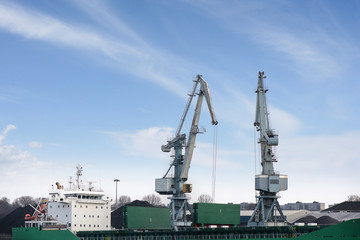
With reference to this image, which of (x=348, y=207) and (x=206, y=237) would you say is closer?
(x=206, y=237)

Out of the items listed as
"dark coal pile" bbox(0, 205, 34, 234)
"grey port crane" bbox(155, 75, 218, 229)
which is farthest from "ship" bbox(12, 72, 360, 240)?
"dark coal pile" bbox(0, 205, 34, 234)

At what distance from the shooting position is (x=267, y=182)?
57.8 metres

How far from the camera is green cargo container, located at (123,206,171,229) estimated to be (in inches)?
1975

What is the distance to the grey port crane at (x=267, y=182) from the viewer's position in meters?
57.7

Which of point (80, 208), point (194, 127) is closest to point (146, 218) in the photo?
point (80, 208)

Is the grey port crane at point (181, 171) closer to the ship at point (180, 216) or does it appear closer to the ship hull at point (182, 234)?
the ship at point (180, 216)

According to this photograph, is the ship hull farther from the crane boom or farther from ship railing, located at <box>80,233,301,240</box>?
the crane boom

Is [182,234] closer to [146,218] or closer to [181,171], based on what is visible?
[146,218]

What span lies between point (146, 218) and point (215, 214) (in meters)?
7.76

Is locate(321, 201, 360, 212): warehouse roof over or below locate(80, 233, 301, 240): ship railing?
below

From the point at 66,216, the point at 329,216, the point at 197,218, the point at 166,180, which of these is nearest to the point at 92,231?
the point at 66,216

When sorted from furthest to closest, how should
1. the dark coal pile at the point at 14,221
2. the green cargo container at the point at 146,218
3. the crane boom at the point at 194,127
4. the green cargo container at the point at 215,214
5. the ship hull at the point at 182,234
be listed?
the dark coal pile at the point at 14,221
the crane boom at the point at 194,127
the green cargo container at the point at 215,214
the green cargo container at the point at 146,218
the ship hull at the point at 182,234

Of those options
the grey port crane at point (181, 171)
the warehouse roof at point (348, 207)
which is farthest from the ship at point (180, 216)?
the warehouse roof at point (348, 207)

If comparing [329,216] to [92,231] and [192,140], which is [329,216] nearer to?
[192,140]
